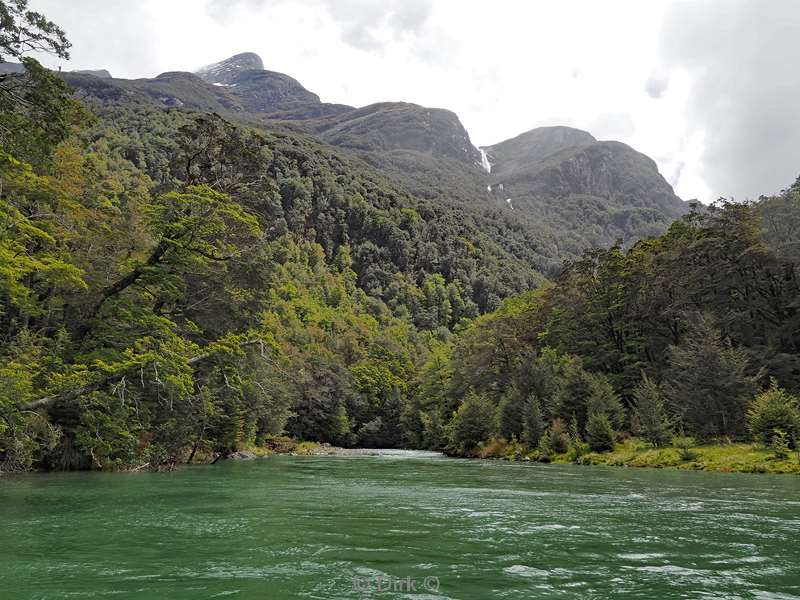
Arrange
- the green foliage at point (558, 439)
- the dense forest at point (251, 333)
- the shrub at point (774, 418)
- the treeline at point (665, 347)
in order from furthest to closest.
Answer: the green foliage at point (558, 439) < the treeline at point (665, 347) < the shrub at point (774, 418) < the dense forest at point (251, 333)

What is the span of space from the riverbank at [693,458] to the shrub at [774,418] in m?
0.96

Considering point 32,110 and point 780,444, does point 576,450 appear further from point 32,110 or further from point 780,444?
point 32,110

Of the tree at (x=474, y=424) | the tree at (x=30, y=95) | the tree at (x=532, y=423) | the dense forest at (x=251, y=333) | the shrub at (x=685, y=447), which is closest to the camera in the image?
the tree at (x=30, y=95)

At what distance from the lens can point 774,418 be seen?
34.7m

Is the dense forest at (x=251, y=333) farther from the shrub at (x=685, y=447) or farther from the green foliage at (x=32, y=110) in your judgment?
the shrub at (x=685, y=447)

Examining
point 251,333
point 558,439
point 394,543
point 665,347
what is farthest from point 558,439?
point 394,543

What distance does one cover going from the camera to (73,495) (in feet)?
66.2

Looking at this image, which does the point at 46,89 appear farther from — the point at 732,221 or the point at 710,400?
the point at 732,221

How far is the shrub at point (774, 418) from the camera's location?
34000 mm

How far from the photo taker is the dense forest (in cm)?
2620

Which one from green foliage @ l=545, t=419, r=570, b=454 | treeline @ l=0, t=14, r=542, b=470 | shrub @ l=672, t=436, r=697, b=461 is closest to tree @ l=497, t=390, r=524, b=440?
green foliage @ l=545, t=419, r=570, b=454

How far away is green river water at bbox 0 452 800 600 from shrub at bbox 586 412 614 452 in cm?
2224

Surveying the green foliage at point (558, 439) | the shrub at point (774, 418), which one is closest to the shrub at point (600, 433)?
the green foliage at point (558, 439)

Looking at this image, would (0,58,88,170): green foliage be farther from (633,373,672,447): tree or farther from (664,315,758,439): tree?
(664,315,758,439): tree
